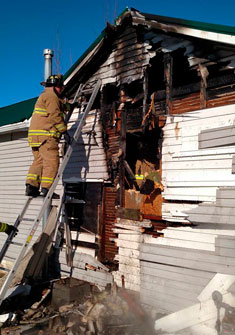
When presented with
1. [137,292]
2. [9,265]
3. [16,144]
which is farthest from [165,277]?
[16,144]

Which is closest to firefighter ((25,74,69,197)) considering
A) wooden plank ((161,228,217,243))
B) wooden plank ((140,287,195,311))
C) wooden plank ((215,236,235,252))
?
wooden plank ((161,228,217,243))

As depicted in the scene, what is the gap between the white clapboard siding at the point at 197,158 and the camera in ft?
15.2

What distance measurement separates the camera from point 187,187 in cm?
503

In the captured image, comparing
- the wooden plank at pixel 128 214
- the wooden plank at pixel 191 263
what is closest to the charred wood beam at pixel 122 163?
the wooden plank at pixel 128 214

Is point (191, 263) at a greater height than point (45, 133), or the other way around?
point (45, 133)

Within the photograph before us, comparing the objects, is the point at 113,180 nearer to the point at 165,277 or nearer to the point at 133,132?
the point at 133,132

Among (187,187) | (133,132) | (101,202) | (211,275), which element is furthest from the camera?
(101,202)

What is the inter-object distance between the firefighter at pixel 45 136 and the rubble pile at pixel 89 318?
200 centimetres

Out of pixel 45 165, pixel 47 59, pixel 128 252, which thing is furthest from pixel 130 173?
pixel 47 59

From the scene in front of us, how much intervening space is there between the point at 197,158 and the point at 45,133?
2542mm

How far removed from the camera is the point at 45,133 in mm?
5637

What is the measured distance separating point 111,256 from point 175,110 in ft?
9.52

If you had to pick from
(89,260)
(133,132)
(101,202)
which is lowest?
(89,260)

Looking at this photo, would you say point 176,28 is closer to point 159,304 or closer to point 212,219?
point 212,219
